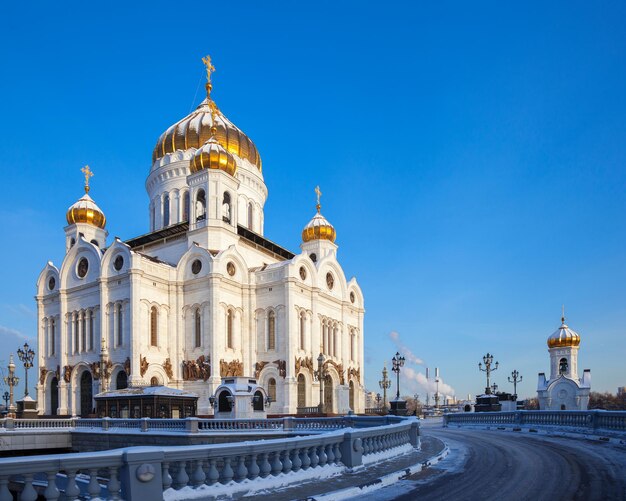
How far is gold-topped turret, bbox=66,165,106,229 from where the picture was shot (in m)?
46.5

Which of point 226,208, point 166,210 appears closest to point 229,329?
point 226,208

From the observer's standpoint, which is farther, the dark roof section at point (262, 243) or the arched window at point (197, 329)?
the dark roof section at point (262, 243)

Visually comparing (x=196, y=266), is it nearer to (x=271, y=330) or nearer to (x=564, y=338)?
(x=271, y=330)

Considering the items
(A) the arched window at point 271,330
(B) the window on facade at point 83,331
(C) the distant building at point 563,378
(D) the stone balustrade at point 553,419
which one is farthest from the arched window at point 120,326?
(C) the distant building at point 563,378

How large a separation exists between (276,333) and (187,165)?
56.3 feet

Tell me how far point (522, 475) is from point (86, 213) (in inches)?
1662

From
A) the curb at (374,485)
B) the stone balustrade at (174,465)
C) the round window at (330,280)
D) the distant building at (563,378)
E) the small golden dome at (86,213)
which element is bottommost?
the distant building at (563,378)

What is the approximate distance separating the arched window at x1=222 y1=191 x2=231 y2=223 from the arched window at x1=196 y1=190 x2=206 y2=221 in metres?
1.55

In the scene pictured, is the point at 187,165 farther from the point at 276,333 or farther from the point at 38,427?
the point at 38,427

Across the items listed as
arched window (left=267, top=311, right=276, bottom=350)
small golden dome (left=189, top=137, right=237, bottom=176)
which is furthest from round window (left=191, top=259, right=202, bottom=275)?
small golden dome (left=189, top=137, right=237, bottom=176)

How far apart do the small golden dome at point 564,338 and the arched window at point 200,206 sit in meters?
34.3

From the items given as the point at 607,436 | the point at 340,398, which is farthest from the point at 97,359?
the point at 607,436

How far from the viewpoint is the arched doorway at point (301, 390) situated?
4084 centimetres

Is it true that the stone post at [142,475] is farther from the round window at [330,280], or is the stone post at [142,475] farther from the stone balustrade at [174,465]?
the round window at [330,280]
